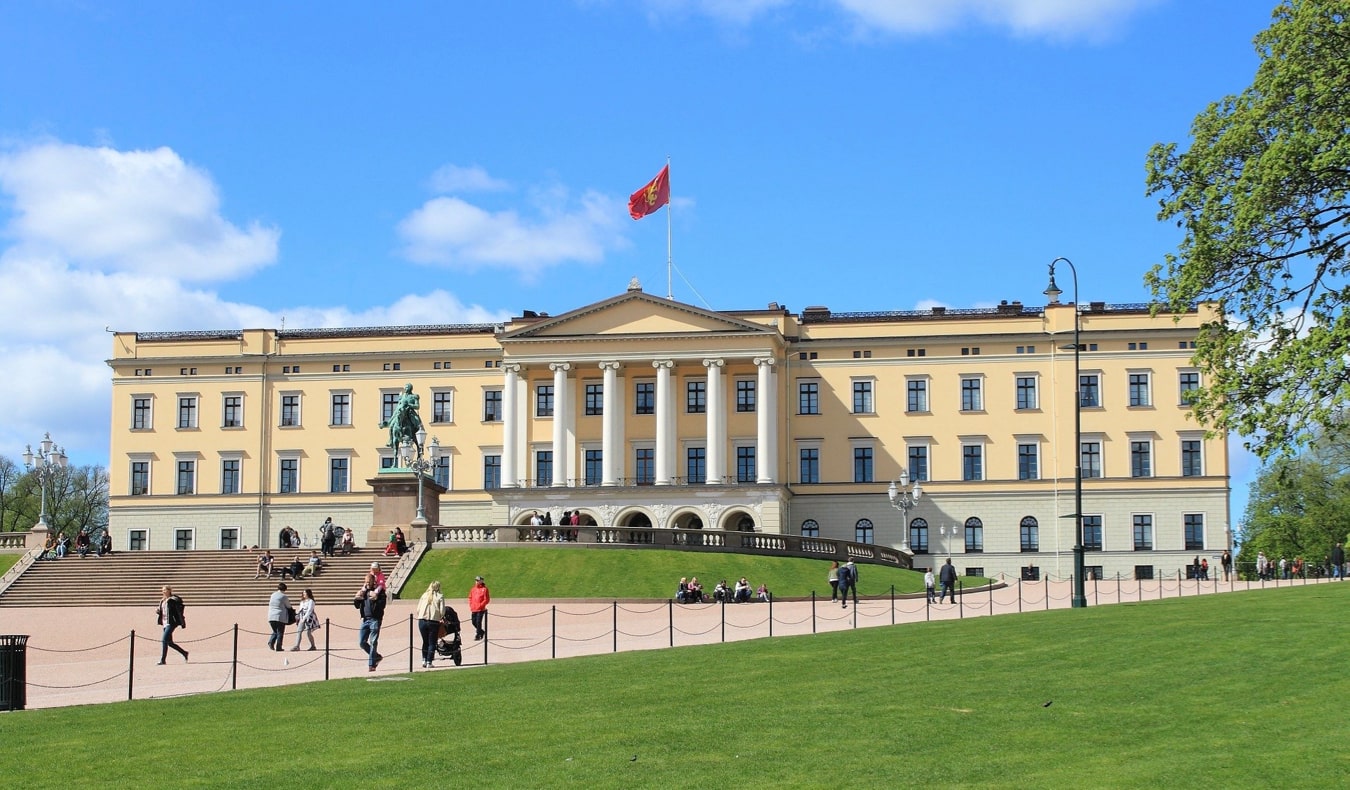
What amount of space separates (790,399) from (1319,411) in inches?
2320

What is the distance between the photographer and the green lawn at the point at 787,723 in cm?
1552

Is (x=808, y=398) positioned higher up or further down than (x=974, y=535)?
higher up

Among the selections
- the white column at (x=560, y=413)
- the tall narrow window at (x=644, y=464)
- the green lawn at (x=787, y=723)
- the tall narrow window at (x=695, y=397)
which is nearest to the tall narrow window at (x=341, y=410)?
the white column at (x=560, y=413)

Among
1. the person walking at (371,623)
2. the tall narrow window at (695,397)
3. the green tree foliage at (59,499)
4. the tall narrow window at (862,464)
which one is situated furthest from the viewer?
the green tree foliage at (59,499)

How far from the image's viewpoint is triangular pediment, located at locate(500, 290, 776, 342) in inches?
3260

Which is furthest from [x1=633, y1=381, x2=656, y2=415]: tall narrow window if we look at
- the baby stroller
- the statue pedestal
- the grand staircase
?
the baby stroller

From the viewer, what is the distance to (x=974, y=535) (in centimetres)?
8300

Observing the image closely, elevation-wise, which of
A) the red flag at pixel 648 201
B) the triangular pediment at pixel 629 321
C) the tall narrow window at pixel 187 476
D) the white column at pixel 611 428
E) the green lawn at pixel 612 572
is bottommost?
the green lawn at pixel 612 572

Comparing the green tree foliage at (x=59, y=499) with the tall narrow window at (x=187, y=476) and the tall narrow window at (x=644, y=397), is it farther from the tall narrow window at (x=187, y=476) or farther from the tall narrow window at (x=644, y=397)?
the tall narrow window at (x=644, y=397)

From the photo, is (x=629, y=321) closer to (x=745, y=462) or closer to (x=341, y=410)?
(x=745, y=462)

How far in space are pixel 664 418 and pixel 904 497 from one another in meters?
18.6

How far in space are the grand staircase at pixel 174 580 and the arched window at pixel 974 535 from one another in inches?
1376

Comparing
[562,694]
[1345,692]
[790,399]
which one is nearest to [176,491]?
[790,399]

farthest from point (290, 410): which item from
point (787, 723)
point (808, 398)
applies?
point (787, 723)
